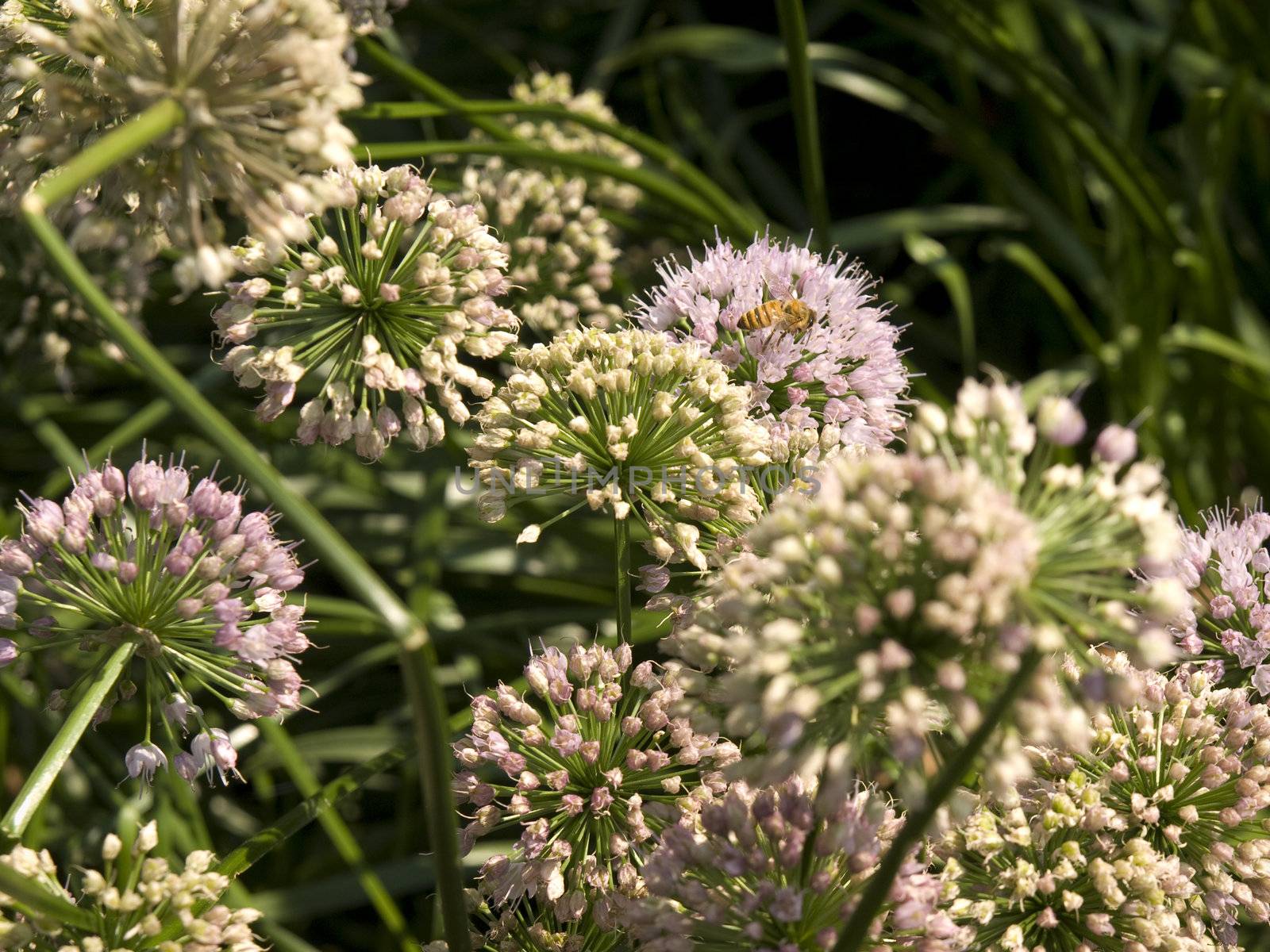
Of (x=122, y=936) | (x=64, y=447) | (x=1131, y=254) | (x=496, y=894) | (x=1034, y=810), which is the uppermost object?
(x=1131, y=254)

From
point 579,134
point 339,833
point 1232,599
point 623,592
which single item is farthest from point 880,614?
point 579,134

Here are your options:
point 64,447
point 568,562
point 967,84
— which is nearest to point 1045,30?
point 967,84

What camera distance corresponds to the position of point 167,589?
2039mm

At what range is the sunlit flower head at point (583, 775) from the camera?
6.40ft

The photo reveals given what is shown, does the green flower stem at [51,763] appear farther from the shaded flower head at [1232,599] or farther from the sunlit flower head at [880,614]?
the shaded flower head at [1232,599]

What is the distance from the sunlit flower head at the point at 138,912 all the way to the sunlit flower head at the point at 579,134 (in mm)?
2481

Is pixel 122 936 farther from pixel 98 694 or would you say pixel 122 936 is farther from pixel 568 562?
pixel 568 562

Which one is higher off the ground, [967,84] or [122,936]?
[967,84]

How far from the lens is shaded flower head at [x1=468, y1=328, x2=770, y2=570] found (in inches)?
82.8

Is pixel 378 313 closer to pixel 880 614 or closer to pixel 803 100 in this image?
pixel 880 614

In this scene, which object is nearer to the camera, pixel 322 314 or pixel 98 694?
pixel 98 694

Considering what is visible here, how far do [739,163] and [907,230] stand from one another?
143cm

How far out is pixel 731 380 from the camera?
2.48 metres

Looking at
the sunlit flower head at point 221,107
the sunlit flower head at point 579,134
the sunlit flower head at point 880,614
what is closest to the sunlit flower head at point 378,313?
the sunlit flower head at point 221,107
